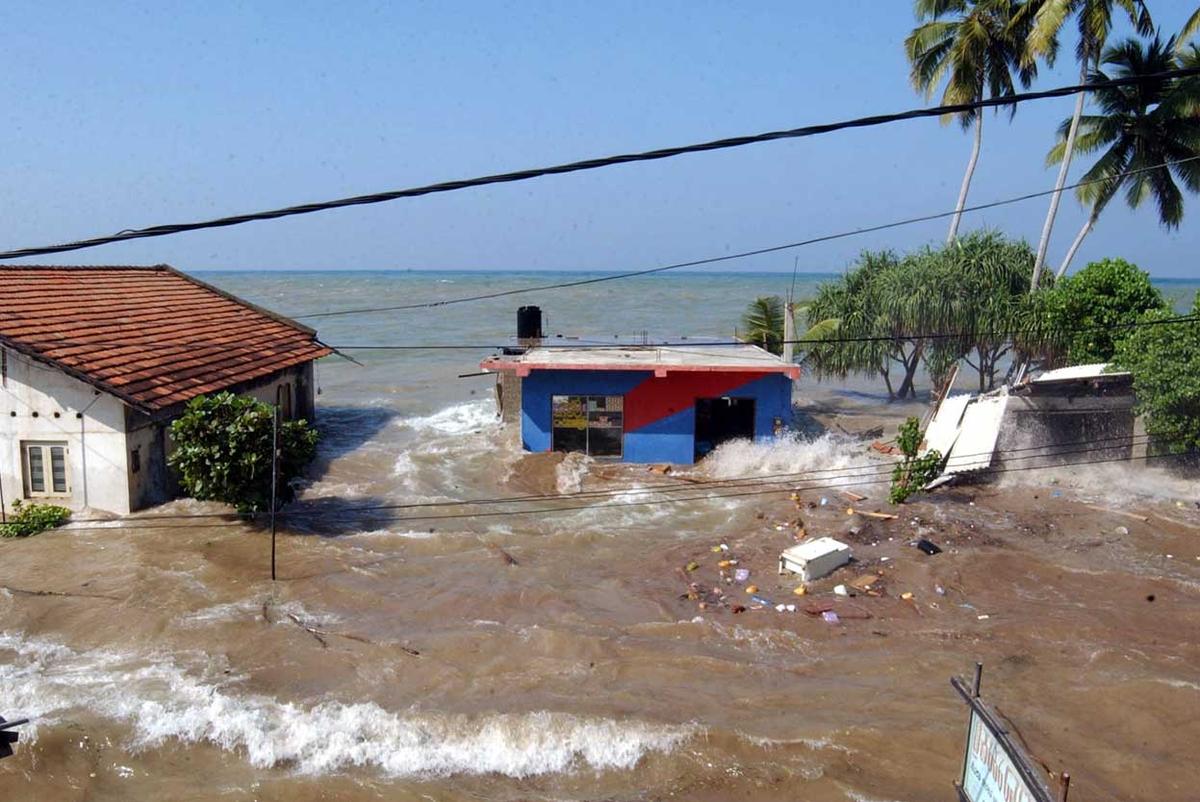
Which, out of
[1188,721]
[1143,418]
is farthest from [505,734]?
[1143,418]

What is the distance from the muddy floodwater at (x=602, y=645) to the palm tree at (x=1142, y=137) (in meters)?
9.99

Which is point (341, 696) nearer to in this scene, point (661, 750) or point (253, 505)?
point (661, 750)

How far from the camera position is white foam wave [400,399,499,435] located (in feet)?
90.2

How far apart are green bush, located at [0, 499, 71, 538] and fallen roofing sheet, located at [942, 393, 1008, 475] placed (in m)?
18.0

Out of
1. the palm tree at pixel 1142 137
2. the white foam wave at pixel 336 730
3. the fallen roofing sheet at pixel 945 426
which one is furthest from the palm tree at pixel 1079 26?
the white foam wave at pixel 336 730

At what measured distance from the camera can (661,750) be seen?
9.23 m

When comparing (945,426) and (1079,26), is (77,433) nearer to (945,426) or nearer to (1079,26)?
(945,426)

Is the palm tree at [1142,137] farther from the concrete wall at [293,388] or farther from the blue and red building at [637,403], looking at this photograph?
the concrete wall at [293,388]

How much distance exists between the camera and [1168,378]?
57.3ft

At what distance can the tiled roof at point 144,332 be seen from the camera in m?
15.8

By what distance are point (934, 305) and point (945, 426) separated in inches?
303

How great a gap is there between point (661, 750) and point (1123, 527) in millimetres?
11463

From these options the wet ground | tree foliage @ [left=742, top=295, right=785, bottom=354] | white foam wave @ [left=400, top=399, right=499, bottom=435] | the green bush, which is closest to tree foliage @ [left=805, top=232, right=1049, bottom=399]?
tree foliage @ [left=742, top=295, right=785, bottom=354]

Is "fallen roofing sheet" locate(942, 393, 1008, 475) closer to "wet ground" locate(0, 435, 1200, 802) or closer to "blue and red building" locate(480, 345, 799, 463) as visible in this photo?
"wet ground" locate(0, 435, 1200, 802)
